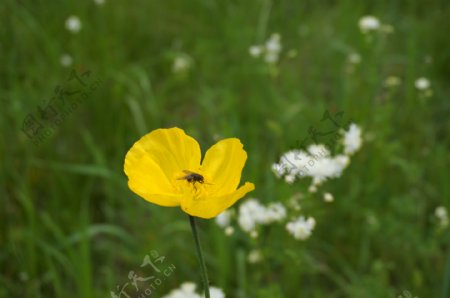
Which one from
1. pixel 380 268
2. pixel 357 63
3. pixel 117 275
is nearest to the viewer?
pixel 380 268

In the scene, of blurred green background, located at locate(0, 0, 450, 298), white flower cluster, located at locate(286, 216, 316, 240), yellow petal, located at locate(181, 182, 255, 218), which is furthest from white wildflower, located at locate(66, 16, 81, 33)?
yellow petal, located at locate(181, 182, 255, 218)

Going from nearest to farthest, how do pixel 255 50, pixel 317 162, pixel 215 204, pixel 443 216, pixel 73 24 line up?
1. pixel 215 204
2. pixel 317 162
3. pixel 443 216
4. pixel 255 50
5. pixel 73 24

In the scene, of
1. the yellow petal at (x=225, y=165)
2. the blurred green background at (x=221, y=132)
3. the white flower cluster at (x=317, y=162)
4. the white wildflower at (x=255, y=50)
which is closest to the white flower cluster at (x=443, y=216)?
the blurred green background at (x=221, y=132)

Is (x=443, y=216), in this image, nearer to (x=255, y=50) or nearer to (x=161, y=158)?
(x=255, y=50)

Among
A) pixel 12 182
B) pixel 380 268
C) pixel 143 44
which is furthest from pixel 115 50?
pixel 380 268

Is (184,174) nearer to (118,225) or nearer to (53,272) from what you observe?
(53,272)

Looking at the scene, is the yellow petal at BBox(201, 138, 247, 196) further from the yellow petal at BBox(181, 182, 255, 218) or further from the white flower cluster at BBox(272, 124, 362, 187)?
the white flower cluster at BBox(272, 124, 362, 187)

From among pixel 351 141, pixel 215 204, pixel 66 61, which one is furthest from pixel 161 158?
pixel 66 61
